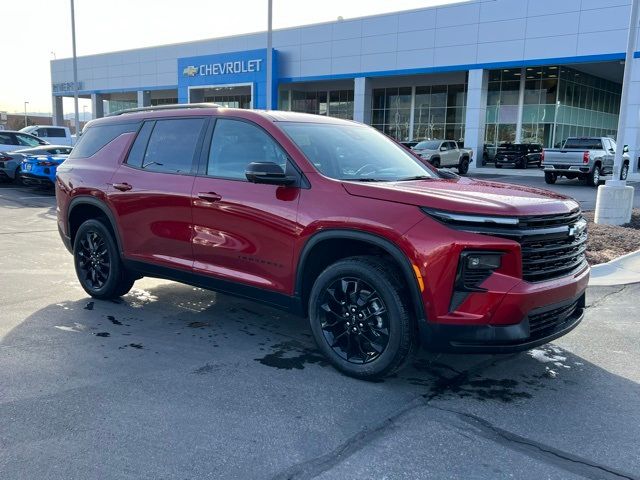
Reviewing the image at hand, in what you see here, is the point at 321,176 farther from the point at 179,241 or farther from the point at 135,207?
the point at 135,207

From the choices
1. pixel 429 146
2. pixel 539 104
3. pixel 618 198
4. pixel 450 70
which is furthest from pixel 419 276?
pixel 539 104

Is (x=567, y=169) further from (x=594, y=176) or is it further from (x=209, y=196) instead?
(x=209, y=196)

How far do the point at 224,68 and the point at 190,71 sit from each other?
3.95 metres

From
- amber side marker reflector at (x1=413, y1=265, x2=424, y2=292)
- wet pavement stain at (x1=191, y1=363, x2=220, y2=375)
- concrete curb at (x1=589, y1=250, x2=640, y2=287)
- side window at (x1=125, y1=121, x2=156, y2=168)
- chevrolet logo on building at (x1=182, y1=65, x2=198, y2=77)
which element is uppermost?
chevrolet logo on building at (x1=182, y1=65, x2=198, y2=77)

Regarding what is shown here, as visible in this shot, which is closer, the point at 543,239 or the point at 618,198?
the point at 543,239

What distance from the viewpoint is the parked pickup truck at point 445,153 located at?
28.2 metres

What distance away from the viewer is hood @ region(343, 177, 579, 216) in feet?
12.0

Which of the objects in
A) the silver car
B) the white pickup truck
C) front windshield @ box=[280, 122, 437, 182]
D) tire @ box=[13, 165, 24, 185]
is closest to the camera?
front windshield @ box=[280, 122, 437, 182]

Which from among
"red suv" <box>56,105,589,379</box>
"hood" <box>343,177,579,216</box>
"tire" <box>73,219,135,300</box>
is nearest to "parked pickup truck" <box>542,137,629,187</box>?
"red suv" <box>56,105,589,379</box>

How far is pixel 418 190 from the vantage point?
4004 millimetres

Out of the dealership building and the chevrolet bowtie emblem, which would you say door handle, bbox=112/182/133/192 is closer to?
the chevrolet bowtie emblem

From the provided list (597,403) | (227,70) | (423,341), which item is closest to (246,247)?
(423,341)

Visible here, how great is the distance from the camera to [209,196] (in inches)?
191

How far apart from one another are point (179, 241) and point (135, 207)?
0.68 metres
